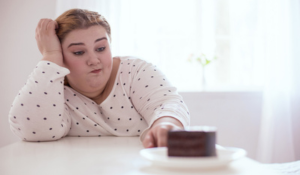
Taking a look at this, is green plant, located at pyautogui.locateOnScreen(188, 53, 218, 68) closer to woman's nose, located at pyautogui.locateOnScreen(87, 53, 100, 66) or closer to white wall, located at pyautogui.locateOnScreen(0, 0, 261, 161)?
white wall, located at pyautogui.locateOnScreen(0, 0, 261, 161)

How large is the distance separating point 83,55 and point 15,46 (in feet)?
5.54

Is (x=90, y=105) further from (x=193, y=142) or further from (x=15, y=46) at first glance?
(x=15, y=46)

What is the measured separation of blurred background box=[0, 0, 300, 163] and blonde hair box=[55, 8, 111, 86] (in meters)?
1.32

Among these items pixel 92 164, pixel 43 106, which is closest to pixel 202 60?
pixel 43 106

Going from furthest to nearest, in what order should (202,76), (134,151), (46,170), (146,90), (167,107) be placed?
(202,76), (146,90), (167,107), (134,151), (46,170)

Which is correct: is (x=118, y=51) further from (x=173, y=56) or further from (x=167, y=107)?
(x=167, y=107)

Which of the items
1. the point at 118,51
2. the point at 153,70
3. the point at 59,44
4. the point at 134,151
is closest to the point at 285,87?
the point at 118,51

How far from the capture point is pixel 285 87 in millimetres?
2664

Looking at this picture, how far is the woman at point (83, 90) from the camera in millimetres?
1057

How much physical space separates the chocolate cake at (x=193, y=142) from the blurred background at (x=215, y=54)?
2.08 m

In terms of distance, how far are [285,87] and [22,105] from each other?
224 cm

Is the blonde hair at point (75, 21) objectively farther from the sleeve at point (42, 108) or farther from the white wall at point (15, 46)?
the white wall at point (15, 46)

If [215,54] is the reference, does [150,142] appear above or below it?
below

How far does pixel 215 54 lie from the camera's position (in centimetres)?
285
